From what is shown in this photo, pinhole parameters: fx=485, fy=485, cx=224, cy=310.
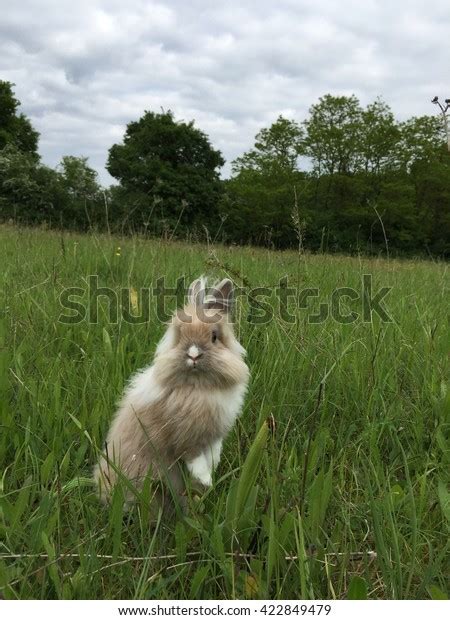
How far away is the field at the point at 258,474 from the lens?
1586 millimetres

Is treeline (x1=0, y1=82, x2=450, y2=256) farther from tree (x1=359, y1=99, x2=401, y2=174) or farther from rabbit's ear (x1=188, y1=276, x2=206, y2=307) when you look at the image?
rabbit's ear (x1=188, y1=276, x2=206, y2=307)

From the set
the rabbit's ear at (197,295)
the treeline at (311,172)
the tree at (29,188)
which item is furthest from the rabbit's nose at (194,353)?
the treeline at (311,172)

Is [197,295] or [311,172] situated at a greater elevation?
[311,172]

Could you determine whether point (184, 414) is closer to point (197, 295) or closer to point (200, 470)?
point (200, 470)

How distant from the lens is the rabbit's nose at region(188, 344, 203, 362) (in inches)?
81.0

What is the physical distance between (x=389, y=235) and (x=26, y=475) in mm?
38482

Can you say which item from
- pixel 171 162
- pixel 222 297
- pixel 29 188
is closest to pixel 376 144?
pixel 171 162

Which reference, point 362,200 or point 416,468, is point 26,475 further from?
point 362,200

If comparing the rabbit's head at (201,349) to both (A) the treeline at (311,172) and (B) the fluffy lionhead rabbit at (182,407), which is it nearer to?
(B) the fluffy lionhead rabbit at (182,407)

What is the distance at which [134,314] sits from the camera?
3711 millimetres

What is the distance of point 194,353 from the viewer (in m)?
2.06

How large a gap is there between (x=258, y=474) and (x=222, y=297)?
0.90 metres

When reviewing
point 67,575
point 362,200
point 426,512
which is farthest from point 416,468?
point 362,200

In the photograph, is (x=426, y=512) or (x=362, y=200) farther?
(x=362, y=200)
